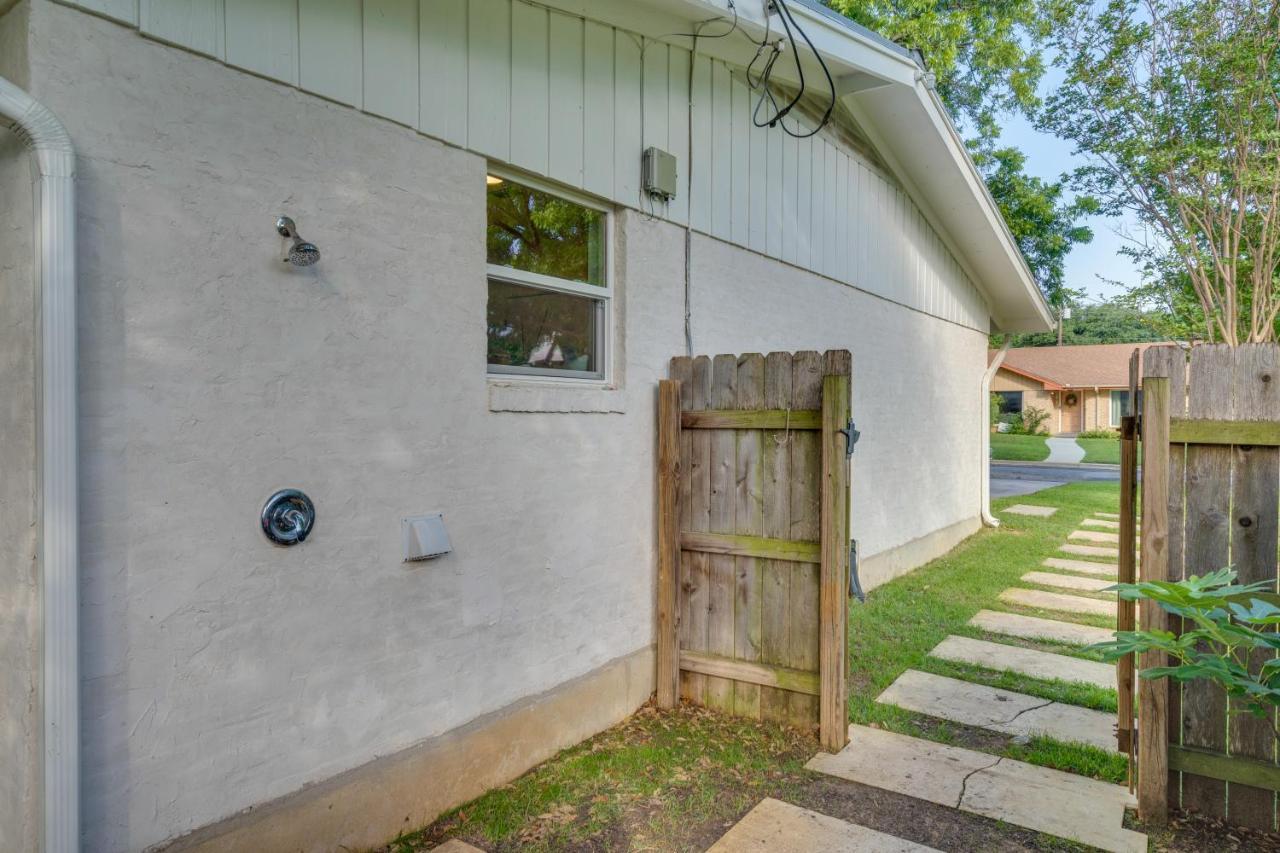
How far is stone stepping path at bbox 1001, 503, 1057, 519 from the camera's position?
11.1 m

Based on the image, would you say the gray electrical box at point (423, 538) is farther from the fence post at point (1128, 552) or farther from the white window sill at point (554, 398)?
the fence post at point (1128, 552)

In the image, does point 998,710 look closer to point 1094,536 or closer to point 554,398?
point 554,398

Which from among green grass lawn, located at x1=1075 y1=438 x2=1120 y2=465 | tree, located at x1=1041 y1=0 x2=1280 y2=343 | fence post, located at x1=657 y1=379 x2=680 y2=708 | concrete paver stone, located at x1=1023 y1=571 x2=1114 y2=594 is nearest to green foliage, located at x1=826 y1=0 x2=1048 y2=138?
tree, located at x1=1041 y1=0 x2=1280 y2=343

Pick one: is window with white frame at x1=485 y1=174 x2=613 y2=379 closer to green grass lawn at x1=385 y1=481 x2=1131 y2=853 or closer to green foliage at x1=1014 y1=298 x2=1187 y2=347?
green grass lawn at x1=385 y1=481 x2=1131 y2=853

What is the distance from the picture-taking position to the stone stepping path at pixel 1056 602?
593 cm

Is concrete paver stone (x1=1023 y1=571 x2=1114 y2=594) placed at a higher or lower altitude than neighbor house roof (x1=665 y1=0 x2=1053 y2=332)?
lower

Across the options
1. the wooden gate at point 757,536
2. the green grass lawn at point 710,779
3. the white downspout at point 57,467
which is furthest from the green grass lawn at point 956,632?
the white downspout at point 57,467

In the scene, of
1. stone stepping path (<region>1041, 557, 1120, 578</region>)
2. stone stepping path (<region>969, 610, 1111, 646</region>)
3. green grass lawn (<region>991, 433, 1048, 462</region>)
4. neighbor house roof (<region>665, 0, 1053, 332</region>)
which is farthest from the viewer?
green grass lawn (<region>991, 433, 1048, 462</region>)

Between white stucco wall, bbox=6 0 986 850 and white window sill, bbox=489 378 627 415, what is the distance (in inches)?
1.2

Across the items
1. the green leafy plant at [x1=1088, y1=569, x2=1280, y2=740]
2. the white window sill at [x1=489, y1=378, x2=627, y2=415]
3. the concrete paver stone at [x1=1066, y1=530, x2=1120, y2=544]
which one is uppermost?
the white window sill at [x1=489, y1=378, x2=627, y2=415]

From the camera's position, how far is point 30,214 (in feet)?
6.26

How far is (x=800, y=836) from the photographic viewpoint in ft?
9.07

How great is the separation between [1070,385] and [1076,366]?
63.0 inches

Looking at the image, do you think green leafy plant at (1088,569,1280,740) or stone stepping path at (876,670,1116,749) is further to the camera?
stone stepping path at (876,670,1116,749)
